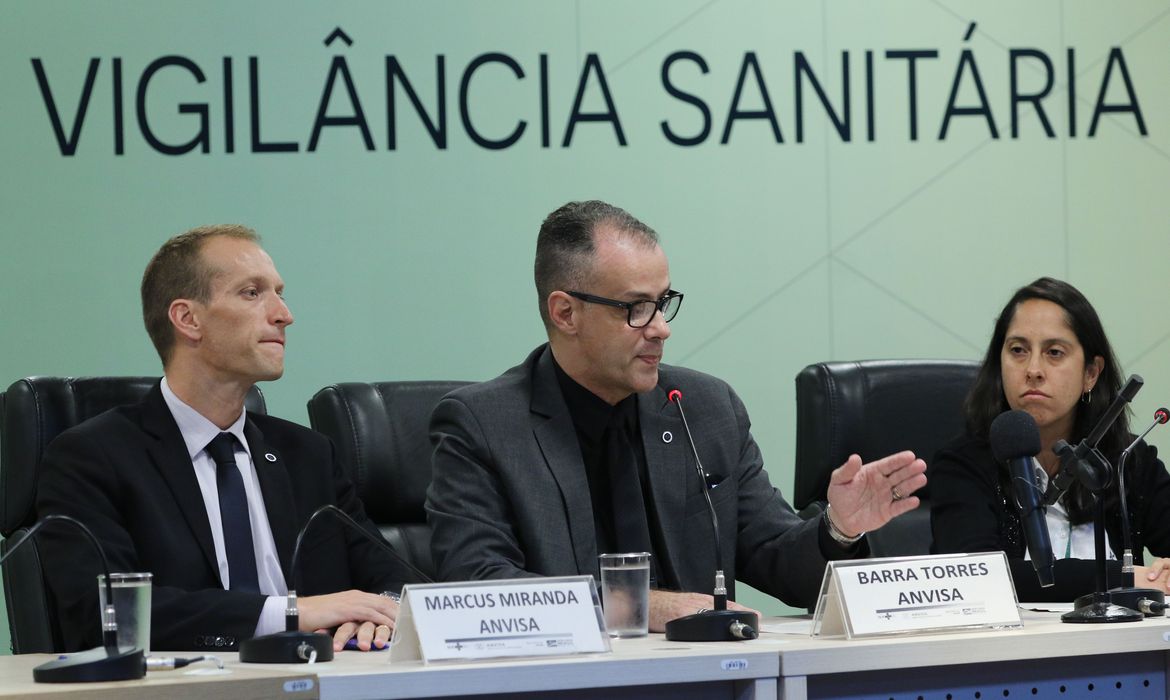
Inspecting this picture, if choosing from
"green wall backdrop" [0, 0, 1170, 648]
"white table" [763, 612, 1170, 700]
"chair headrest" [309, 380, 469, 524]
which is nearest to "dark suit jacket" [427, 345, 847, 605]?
"chair headrest" [309, 380, 469, 524]

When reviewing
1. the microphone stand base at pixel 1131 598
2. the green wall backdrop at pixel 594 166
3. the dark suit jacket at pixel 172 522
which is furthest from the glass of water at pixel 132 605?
the green wall backdrop at pixel 594 166

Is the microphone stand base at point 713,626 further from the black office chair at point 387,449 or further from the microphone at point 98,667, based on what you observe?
the black office chair at point 387,449

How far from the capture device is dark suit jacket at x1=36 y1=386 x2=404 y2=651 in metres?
2.35

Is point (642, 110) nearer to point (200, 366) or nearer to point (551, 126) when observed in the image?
point (551, 126)

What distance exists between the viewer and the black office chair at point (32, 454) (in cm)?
266

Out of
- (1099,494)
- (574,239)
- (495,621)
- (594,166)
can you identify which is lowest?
(495,621)

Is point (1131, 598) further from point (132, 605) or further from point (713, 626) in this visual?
point (132, 605)

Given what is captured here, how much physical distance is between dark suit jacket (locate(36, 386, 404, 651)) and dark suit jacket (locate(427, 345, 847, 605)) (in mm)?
289

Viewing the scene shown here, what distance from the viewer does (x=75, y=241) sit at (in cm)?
388

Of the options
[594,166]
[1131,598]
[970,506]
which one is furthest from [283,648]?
[594,166]

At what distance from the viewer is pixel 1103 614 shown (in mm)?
2191

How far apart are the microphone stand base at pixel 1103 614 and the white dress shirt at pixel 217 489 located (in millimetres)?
1380

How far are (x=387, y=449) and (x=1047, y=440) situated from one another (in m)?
1.37

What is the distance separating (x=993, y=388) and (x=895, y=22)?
1453mm
